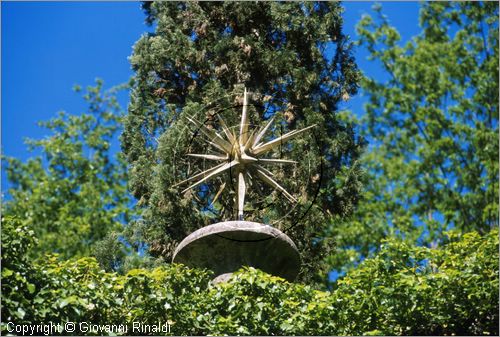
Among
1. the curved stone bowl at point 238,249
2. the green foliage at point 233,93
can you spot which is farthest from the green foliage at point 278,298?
the green foliage at point 233,93

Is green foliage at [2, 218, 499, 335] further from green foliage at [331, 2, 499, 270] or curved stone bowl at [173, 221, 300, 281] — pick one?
green foliage at [331, 2, 499, 270]

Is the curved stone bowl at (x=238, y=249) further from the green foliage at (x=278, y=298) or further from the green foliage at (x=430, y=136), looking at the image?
the green foliage at (x=430, y=136)

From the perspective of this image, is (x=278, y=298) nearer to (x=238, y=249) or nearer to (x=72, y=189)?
(x=238, y=249)

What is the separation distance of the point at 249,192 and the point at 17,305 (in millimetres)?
5508

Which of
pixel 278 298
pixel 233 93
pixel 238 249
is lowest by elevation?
pixel 278 298

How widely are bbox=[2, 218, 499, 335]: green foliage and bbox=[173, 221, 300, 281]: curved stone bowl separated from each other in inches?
10.4

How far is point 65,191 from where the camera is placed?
102 feet

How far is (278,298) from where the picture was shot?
1277 centimetres

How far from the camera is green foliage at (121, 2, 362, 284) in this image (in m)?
18.0

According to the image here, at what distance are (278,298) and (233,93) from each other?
5.58 m

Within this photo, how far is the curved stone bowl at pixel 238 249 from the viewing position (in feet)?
42.3

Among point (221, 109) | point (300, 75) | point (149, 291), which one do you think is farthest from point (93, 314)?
point (300, 75)

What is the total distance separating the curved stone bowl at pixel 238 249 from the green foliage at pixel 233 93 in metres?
4.06

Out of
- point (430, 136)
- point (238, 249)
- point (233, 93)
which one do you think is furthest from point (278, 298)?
point (430, 136)
